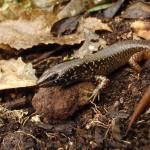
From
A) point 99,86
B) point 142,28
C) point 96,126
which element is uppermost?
point 142,28

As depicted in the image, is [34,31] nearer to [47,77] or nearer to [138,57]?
[47,77]

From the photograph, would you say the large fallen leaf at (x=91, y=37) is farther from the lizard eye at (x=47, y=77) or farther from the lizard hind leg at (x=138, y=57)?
the lizard eye at (x=47, y=77)

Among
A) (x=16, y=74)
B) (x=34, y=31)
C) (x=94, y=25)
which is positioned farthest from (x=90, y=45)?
(x=16, y=74)

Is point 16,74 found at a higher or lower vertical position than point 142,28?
lower

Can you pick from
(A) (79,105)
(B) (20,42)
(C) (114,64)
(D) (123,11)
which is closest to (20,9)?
(B) (20,42)

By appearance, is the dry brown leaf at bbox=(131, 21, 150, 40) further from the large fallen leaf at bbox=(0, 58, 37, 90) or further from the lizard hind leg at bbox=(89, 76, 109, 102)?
the large fallen leaf at bbox=(0, 58, 37, 90)

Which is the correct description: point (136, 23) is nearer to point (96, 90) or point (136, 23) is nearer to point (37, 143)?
point (96, 90)

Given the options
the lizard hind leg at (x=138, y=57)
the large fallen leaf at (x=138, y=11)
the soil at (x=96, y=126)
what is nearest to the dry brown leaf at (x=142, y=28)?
the large fallen leaf at (x=138, y=11)

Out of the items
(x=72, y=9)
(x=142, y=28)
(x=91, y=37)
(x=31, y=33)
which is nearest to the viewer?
(x=142, y=28)
